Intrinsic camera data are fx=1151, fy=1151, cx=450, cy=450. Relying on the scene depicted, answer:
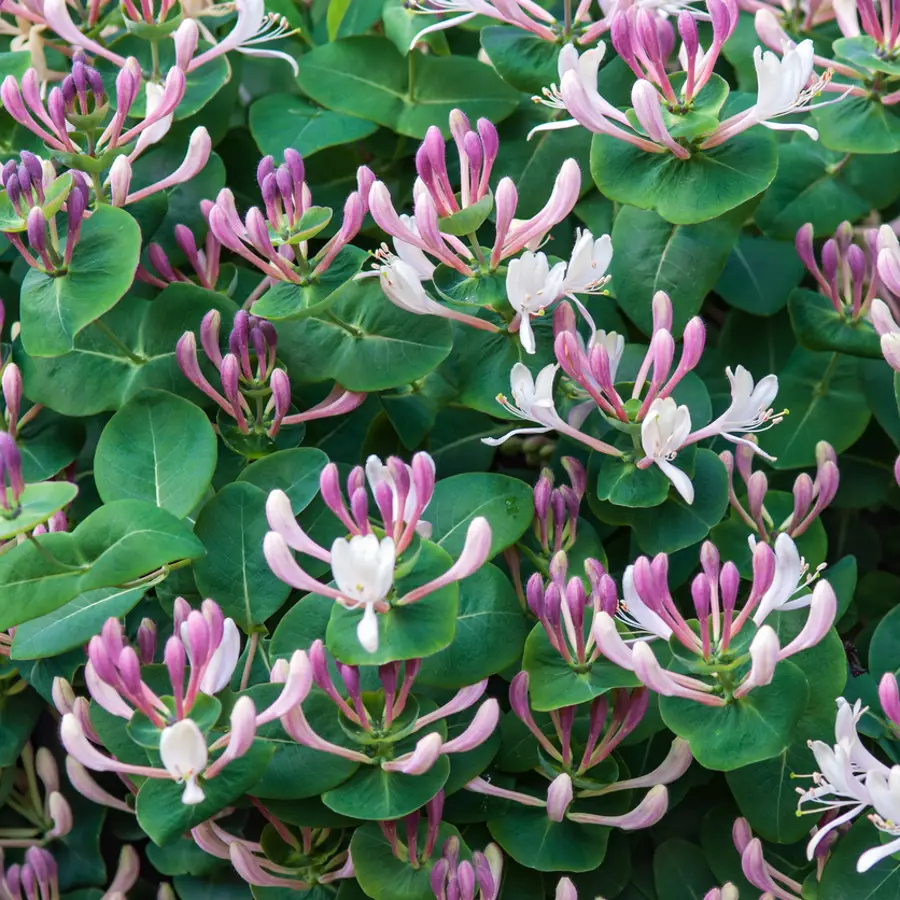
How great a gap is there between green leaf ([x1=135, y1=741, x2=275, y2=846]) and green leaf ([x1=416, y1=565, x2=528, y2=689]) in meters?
0.14

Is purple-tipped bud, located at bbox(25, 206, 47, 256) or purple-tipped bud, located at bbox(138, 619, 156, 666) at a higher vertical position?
purple-tipped bud, located at bbox(25, 206, 47, 256)

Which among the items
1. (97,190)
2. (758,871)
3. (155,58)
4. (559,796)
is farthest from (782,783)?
(155,58)

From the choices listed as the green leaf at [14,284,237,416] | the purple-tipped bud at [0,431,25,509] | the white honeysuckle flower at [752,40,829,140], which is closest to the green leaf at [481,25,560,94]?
the white honeysuckle flower at [752,40,829,140]

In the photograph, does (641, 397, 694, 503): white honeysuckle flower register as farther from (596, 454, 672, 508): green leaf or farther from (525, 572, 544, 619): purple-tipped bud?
(525, 572, 544, 619): purple-tipped bud

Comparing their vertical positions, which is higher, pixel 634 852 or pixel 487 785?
pixel 487 785

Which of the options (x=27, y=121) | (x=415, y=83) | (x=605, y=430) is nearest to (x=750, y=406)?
(x=605, y=430)

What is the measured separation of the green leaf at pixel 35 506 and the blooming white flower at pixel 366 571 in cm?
21

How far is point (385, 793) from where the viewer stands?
2.58 ft

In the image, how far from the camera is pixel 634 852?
98 cm

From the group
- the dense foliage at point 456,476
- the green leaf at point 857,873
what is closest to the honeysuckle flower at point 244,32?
the dense foliage at point 456,476

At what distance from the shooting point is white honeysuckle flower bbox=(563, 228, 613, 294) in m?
0.87

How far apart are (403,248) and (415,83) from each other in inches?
12.9

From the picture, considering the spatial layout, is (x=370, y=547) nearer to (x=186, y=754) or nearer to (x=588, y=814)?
(x=186, y=754)

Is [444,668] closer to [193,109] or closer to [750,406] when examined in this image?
[750,406]
